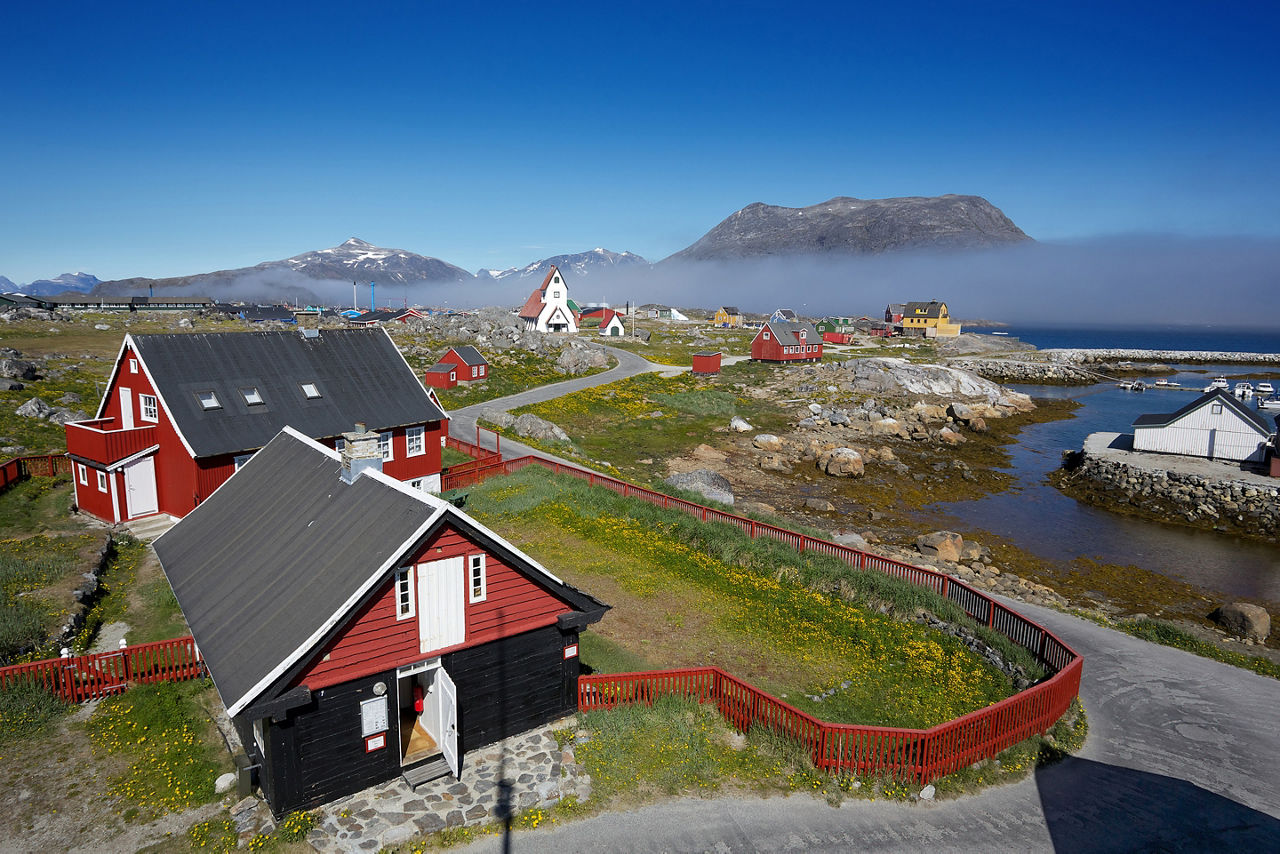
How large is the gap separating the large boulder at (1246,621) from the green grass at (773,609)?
44.3 ft

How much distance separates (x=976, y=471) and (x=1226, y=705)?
3594cm

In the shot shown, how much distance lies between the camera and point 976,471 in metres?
52.3

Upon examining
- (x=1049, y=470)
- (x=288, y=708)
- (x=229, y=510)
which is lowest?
(x=1049, y=470)

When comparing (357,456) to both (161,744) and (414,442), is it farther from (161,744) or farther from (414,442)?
(414,442)

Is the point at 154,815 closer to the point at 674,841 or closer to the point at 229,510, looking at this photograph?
the point at 229,510

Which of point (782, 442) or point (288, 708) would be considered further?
point (782, 442)

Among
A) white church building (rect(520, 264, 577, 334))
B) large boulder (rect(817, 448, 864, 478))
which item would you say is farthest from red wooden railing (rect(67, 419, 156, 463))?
white church building (rect(520, 264, 577, 334))

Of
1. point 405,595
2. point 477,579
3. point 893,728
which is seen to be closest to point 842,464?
point 893,728

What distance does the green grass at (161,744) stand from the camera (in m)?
12.8

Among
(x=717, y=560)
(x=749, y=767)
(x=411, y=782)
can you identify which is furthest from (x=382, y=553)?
(x=717, y=560)

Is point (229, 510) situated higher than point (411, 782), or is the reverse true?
point (229, 510)

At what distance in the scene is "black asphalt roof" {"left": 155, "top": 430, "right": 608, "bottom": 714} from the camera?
12336mm

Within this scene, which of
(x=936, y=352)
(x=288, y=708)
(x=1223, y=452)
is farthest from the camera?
(x=936, y=352)

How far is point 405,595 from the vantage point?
13180 mm
